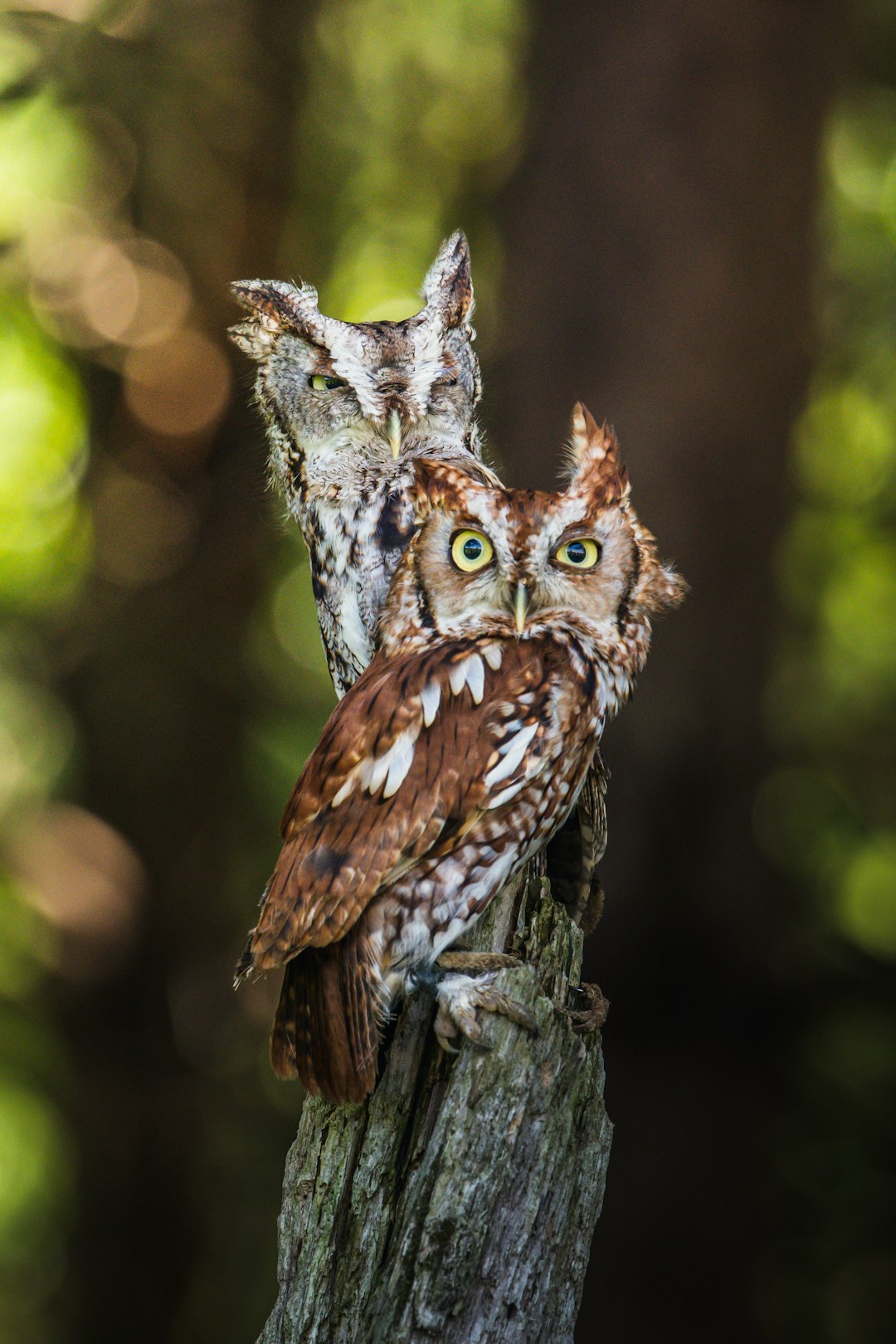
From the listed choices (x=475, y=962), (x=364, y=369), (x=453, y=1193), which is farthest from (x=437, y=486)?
(x=453, y=1193)

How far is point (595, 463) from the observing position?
1.91m

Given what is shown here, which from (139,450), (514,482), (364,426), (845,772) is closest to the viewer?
(364,426)

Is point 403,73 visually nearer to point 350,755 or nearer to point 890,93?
point 890,93

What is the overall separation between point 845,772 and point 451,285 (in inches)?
132

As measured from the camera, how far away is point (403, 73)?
5.09 metres

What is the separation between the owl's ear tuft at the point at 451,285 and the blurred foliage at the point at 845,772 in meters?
2.07

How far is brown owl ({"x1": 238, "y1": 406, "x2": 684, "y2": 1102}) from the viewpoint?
1780mm

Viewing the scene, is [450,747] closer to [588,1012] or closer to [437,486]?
[437,486]

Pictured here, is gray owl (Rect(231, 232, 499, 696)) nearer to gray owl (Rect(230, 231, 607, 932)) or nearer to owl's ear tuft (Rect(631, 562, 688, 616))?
gray owl (Rect(230, 231, 607, 932))

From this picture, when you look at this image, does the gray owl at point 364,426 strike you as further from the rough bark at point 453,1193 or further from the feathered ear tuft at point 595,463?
the rough bark at point 453,1193

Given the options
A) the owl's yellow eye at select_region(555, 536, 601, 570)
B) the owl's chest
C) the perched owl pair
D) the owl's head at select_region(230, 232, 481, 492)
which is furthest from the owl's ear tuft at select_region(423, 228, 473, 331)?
the owl's yellow eye at select_region(555, 536, 601, 570)

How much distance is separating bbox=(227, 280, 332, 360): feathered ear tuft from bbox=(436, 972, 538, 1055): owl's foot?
1.41 meters

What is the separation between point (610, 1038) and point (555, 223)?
2448 mm

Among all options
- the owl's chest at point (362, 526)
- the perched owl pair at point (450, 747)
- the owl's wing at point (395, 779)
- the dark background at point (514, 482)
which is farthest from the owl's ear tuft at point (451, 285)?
the owl's wing at point (395, 779)
